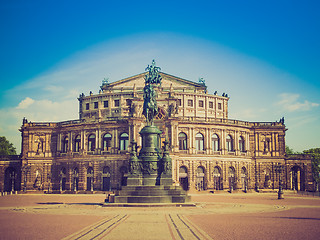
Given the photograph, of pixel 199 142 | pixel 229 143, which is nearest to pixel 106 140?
pixel 199 142

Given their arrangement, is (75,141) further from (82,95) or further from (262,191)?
(262,191)

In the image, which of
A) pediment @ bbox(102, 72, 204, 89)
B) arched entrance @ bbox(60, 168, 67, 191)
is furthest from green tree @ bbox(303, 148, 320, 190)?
arched entrance @ bbox(60, 168, 67, 191)

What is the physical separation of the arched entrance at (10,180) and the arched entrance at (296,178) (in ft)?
196

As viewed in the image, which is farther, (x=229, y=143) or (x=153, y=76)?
(x=229, y=143)

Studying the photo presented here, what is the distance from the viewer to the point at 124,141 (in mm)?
73500

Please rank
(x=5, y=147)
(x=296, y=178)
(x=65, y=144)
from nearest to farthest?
1. (x=65, y=144)
2. (x=296, y=178)
3. (x=5, y=147)

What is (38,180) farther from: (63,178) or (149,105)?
(149,105)

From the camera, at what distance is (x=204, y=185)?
237 feet

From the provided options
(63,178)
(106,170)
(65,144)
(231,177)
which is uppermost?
(65,144)

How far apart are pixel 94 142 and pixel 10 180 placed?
21948 millimetres

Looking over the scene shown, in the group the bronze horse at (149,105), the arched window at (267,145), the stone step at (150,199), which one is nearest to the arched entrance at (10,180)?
the arched window at (267,145)

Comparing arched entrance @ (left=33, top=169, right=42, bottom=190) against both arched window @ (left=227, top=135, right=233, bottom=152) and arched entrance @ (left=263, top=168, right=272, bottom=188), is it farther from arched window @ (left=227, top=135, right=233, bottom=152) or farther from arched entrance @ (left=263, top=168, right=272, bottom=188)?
arched entrance @ (left=263, top=168, right=272, bottom=188)

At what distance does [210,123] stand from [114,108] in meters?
21.2

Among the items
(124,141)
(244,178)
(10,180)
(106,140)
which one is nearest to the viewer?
(124,141)
